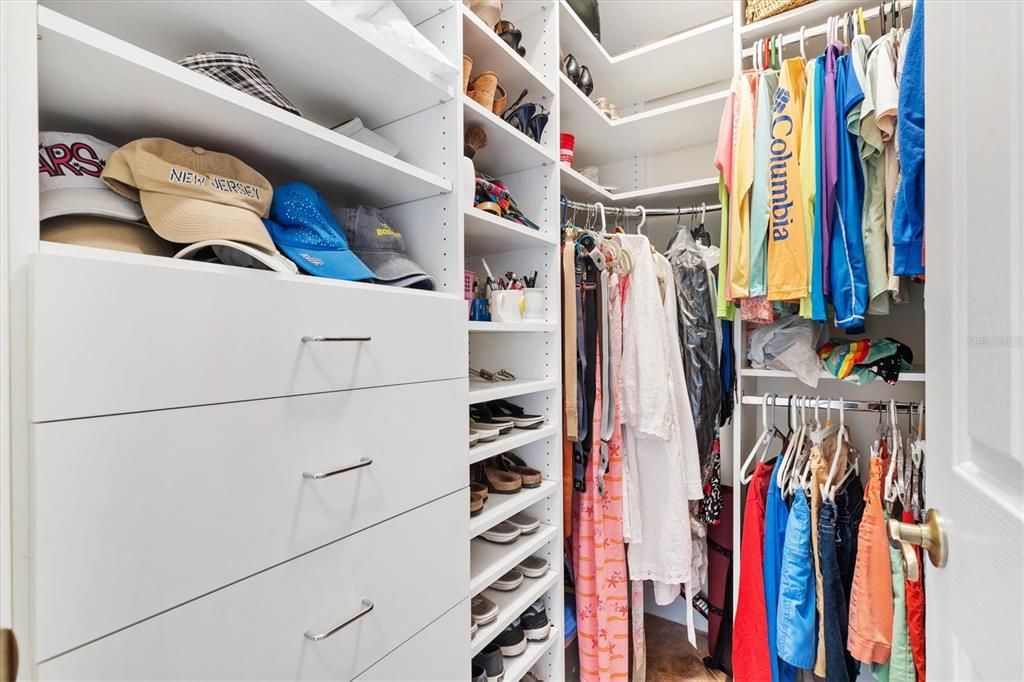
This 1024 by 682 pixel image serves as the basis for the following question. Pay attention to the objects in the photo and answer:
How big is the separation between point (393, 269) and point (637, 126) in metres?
1.29

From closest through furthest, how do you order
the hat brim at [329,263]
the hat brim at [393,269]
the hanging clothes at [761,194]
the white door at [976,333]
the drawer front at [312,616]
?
the white door at [976,333] < the drawer front at [312,616] < the hat brim at [329,263] < the hat brim at [393,269] < the hanging clothes at [761,194]

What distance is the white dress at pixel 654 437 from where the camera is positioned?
4.47 ft

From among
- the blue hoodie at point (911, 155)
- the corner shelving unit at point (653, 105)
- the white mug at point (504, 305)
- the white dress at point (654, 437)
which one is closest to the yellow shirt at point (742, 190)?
the corner shelving unit at point (653, 105)

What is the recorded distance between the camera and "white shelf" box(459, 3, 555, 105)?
1.02 m

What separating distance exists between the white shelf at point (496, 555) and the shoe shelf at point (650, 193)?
1.10 meters

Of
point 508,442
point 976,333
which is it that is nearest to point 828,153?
point 976,333

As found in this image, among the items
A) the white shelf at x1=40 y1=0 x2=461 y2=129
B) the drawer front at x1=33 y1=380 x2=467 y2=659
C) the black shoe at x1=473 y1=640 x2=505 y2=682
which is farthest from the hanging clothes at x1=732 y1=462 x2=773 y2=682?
the white shelf at x1=40 y1=0 x2=461 y2=129

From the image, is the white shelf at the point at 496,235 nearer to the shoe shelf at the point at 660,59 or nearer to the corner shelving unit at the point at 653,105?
the corner shelving unit at the point at 653,105

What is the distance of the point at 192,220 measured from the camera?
0.58 meters

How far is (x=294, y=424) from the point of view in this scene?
1.97 feet

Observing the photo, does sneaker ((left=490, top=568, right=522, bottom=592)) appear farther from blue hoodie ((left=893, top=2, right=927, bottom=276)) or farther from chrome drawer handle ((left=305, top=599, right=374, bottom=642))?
blue hoodie ((left=893, top=2, right=927, bottom=276))

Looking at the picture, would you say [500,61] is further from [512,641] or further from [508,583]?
[512,641]

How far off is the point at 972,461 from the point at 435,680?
86 cm

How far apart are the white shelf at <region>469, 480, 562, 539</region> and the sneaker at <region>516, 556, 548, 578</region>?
203 mm
